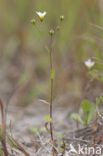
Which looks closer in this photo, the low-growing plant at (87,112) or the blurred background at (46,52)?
the low-growing plant at (87,112)

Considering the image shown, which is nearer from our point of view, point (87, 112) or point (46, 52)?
Answer: point (87, 112)

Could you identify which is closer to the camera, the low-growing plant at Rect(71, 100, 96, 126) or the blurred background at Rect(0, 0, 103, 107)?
the low-growing plant at Rect(71, 100, 96, 126)

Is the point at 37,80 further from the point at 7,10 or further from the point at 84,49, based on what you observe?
the point at 7,10

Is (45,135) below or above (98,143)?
below

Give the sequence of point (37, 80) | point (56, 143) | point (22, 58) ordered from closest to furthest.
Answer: point (56, 143)
point (37, 80)
point (22, 58)

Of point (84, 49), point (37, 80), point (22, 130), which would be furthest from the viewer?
point (37, 80)

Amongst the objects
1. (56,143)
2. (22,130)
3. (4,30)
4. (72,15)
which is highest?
(72,15)

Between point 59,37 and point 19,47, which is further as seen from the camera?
point 19,47

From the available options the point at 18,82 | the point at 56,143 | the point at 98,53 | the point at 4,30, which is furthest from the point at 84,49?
the point at 4,30
